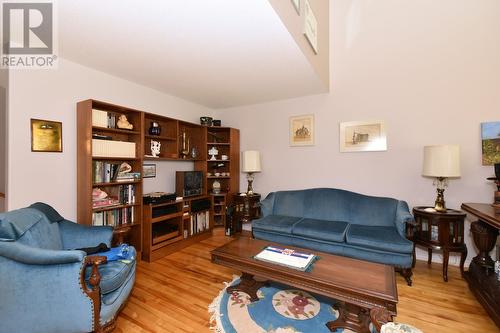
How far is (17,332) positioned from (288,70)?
312 cm

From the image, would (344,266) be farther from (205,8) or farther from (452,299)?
(205,8)

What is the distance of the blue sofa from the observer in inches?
92.6

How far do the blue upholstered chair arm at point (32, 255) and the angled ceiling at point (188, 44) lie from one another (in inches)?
65.4

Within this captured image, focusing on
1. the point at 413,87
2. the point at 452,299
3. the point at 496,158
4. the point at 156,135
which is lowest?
the point at 452,299

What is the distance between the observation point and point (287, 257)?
195 cm

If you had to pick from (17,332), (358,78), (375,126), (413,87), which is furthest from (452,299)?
(17,332)

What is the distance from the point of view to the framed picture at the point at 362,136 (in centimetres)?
308

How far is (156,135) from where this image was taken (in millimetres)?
3176

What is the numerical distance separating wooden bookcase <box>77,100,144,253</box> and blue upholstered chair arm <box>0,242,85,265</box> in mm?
1038

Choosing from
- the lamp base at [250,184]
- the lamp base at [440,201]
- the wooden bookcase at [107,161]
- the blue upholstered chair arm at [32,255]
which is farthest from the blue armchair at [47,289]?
the lamp base at [440,201]

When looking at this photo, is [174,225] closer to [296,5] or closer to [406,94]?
[296,5]

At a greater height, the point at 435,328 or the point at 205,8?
the point at 205,8

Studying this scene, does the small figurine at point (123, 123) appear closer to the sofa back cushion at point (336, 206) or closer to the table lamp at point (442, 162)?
the sofa back cushion at point (336, 206)

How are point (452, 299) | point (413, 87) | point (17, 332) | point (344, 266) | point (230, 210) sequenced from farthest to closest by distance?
point (230, 210) < point (413, 87) < point (452, 299) < point (344, 266) < point (17, 332)
